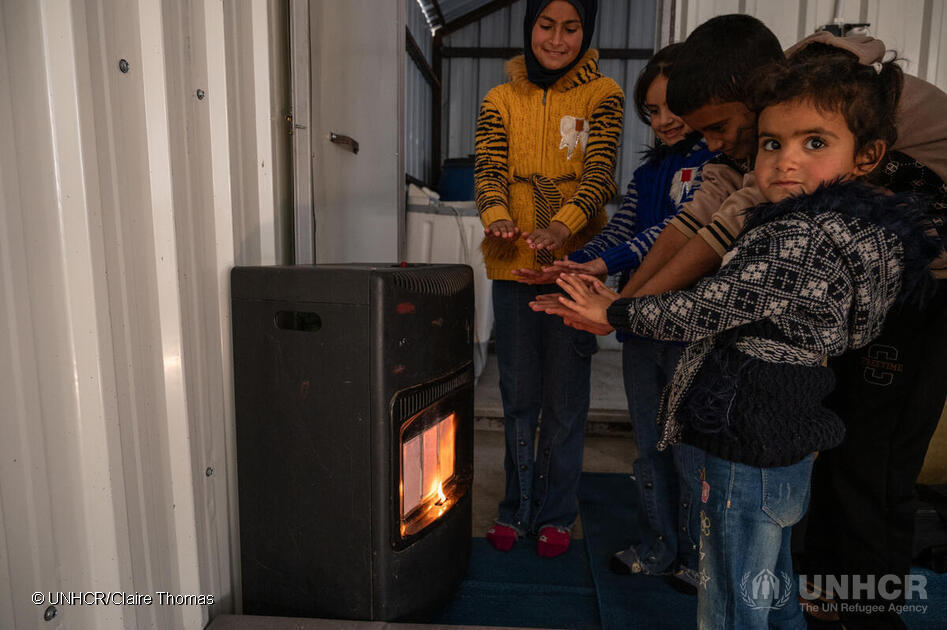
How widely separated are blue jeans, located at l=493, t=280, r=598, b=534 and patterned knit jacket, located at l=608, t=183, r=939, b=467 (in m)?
0.68

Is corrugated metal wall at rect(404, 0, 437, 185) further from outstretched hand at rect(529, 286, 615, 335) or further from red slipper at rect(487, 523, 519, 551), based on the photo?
outstretched hand at rect(529, 286, 615, 335)

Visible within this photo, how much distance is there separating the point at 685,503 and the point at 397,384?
3.06 feet

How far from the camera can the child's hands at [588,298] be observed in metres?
1.09

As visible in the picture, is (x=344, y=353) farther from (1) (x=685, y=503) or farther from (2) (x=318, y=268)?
(1) (x=685, y=503)

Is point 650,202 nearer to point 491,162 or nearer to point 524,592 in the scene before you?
point 491,162

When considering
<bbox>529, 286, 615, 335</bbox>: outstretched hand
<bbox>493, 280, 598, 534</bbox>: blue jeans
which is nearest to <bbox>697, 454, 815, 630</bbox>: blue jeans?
<bbox>529, 286, 615, 335</bbox>: outstretched hand

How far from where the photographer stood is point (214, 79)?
47.7 inches

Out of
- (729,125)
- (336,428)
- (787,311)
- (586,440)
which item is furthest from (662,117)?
(586,440)

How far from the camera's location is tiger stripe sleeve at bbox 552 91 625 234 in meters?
1.60

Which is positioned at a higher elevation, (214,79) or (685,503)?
(214,79)

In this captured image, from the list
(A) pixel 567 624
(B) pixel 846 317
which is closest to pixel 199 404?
(A) pixel 567 624

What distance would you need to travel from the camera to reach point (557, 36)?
5.27ft

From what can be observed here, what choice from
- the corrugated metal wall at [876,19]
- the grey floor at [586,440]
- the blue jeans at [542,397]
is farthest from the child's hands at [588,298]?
the corrugated metal wall at [876,19]

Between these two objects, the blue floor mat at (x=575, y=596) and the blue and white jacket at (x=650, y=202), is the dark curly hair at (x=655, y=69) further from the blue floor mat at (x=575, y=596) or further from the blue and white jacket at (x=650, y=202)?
the blue floor mat at (x=575, y=596)
